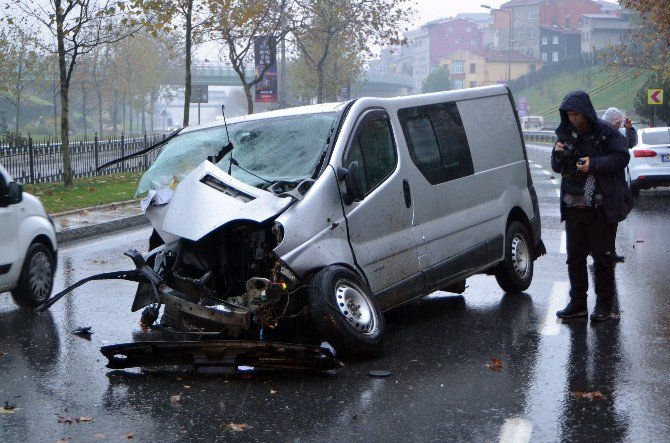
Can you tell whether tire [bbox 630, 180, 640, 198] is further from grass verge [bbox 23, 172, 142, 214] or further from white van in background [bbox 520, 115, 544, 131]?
white van in background [bbox 520, 115, 544, 131]

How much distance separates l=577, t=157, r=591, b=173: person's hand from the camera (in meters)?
8.26

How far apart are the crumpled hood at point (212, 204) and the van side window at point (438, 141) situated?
1666 mm

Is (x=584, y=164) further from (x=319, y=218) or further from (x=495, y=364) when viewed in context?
(x=319, y=218)

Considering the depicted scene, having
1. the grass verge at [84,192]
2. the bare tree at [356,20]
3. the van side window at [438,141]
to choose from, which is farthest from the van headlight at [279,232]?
the bare tree at [356,20]

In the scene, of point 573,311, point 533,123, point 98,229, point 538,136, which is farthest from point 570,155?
point 533,123

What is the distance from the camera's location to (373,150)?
805cm

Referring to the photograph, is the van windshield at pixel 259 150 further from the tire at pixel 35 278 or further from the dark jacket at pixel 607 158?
the dark jacket at pixel 607 158

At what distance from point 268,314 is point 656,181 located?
17851 millimetres

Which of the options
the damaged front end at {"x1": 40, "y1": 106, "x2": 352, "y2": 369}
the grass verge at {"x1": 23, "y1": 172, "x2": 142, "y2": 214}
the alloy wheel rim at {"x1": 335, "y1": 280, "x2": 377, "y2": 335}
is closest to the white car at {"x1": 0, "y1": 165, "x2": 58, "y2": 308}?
the damaged front end at {"x1": 40, "y1": 106, "x2": 352, "y2": 369}

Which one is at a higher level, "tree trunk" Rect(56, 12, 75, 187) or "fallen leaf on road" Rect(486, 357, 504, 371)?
"tree trunk" Rect(56, 12, 75, 187)

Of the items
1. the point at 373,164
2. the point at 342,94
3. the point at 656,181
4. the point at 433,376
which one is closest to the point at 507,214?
the point at 373,164

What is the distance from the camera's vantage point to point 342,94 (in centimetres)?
6025

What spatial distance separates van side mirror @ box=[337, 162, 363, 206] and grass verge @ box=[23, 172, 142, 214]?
12046mm

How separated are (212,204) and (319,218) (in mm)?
744
